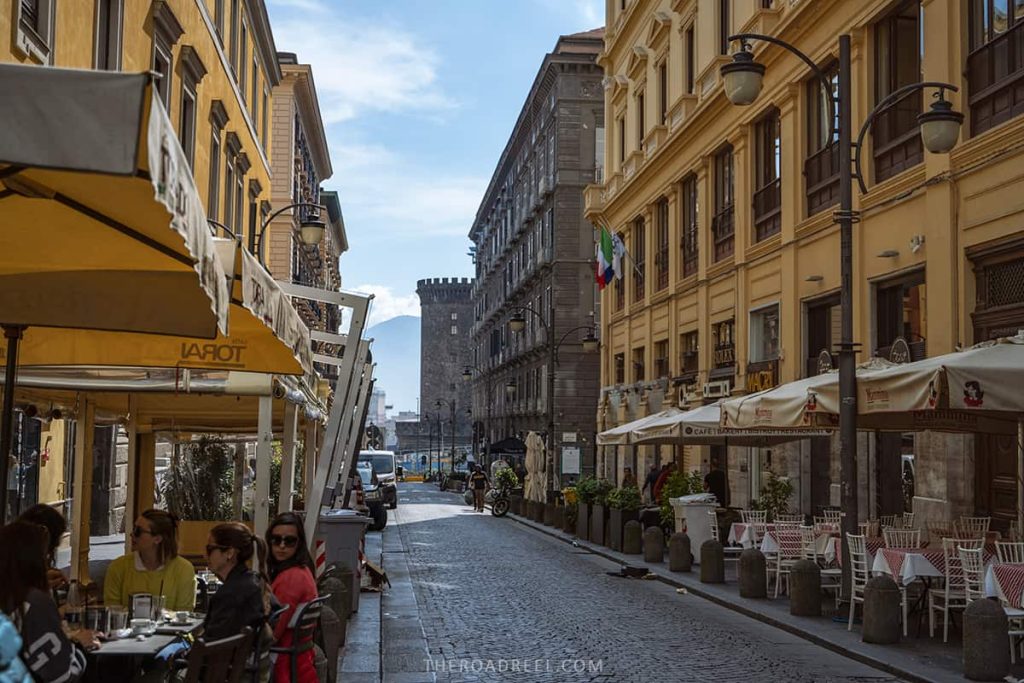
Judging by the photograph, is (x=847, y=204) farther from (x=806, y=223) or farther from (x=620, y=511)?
(x=620, y=511)

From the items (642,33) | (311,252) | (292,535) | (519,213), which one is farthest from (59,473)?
(519,213)

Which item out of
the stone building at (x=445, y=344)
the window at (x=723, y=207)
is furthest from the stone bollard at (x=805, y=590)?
the stone building at (x=445, y=344)

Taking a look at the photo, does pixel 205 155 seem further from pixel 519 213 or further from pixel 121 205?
pixel 519 213

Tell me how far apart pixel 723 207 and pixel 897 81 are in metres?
9.58

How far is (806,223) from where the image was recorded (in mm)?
23797

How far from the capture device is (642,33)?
3853 centimetres

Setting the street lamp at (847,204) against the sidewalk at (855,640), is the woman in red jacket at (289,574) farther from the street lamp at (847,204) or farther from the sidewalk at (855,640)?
the street lamp at (847,204)

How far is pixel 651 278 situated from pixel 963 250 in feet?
64.1

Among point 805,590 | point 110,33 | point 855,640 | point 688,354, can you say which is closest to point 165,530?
point 855,640

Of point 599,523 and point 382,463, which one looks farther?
point 382,463

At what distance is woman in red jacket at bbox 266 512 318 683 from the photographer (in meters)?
7.71

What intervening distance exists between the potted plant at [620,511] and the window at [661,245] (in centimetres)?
1091

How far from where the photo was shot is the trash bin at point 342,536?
14.6 m

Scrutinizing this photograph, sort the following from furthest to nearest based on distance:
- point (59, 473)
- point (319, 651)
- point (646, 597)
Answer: point (59, 473), point (646, 597), point (319, 651)
